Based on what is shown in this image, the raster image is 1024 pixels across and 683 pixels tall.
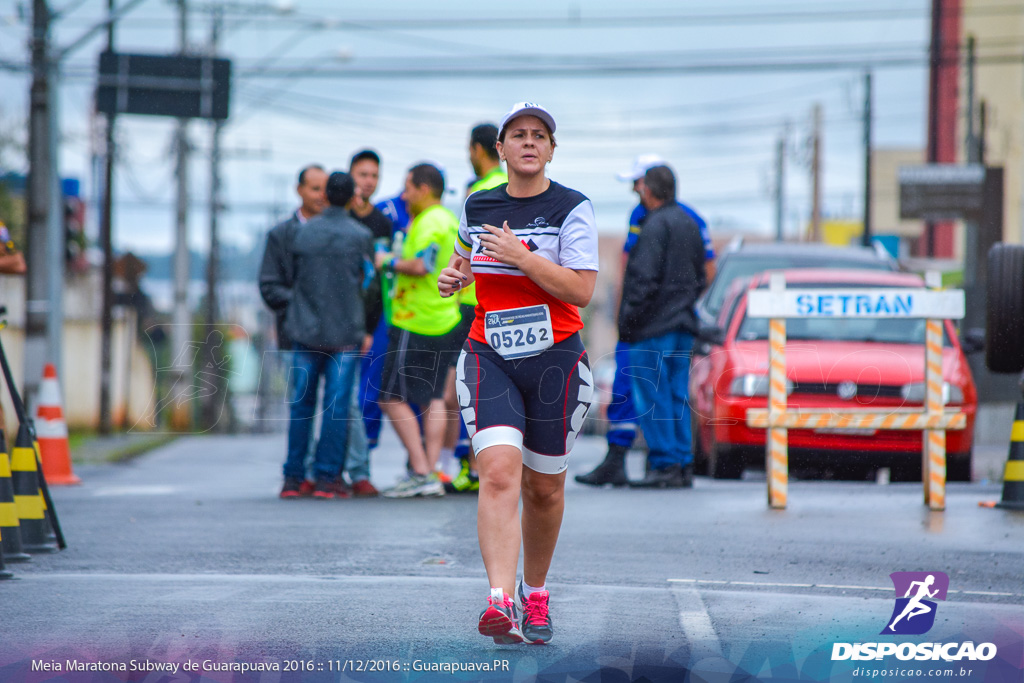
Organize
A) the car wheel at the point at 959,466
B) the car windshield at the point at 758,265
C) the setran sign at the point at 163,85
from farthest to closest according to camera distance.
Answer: the setran sign at the point at 163,85 < the car windshield at the point at 758,265 < the car wheel at the point at 959,466

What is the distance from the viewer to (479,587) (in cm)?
582

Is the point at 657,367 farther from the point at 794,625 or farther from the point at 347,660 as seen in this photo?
the point at 347,660

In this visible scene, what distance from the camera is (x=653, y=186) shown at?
960 cm

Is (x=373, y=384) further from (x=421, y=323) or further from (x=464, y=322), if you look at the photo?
(x=464, y=322)

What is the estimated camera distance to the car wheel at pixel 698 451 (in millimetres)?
11297

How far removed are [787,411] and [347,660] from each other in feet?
15.4

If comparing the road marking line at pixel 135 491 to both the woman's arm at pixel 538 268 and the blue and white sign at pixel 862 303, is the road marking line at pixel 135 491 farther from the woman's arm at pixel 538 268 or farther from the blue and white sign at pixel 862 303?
the woman's arm at pixel 538 268

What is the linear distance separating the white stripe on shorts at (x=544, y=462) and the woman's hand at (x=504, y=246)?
0.68 metres

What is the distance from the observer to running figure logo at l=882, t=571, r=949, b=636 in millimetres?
4914

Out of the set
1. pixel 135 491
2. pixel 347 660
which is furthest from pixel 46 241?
pixel 347 660

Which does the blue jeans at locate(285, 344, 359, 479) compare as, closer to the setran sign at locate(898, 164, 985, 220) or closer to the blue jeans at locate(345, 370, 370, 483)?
the blue jeans at locate(345, 370, 370, 483)

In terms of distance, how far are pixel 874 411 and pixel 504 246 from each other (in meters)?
4.45

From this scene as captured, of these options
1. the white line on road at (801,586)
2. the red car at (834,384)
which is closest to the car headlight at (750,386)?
the red car at (834,384)

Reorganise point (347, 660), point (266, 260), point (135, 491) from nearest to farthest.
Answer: point (347, 660) < point (266, 260) < point (135, 491)
